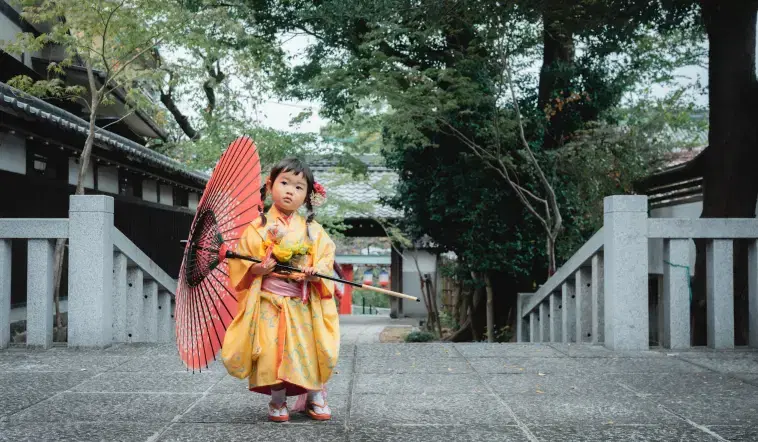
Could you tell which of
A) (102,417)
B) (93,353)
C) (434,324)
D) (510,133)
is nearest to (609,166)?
(510,133)

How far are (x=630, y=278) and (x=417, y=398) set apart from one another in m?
2.70

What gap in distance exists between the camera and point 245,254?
12.0 feet

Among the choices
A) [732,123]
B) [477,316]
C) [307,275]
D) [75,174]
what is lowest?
[477,316]

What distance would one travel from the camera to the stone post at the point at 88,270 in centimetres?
579

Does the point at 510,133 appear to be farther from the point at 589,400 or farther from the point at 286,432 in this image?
the point at 286,432

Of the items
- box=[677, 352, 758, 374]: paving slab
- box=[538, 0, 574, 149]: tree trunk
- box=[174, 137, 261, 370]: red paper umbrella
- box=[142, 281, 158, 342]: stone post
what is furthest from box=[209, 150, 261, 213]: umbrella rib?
box=[538, 0, 574, 149]: tree trunk

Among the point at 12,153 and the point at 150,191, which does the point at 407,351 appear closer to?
the point at 12,153

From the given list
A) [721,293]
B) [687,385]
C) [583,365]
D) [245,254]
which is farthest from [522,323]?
[245,254]

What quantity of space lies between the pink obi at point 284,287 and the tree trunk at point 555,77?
802cm

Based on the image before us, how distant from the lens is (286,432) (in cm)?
335

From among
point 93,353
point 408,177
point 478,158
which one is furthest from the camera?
point 408,177

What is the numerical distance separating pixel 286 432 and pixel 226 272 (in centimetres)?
92

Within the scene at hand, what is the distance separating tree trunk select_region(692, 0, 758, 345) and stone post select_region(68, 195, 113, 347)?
6.54 m

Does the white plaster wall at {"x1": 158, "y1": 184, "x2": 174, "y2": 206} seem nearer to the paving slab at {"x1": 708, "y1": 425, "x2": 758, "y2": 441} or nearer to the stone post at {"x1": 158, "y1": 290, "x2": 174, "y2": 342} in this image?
the stone post at {"x1": 158, "y1": 290, "x2": 174, "y2": 342}
